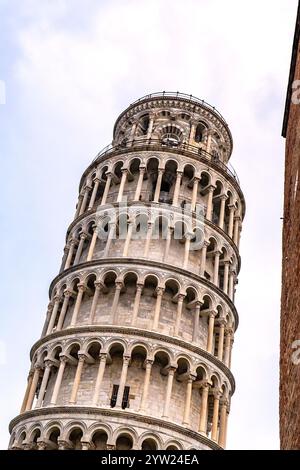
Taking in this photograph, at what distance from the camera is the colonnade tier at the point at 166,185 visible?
105 ft

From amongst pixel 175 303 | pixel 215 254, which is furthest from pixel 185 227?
pixel 175 303

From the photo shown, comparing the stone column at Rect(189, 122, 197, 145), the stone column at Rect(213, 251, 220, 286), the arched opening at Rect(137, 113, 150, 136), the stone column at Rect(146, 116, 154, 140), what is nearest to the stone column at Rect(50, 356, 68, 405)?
the stone column at Rect(213, 251, 220, 286)

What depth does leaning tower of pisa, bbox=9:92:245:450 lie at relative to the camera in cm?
2452

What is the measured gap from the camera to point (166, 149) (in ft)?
108

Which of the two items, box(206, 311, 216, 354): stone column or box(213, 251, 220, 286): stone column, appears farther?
box(213, 251, 220, 286): stone column

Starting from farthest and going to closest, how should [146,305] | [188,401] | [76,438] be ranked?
1. [146,305]
2. [188,401]
3. [76,438]

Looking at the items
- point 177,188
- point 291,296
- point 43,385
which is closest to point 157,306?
point 43,385

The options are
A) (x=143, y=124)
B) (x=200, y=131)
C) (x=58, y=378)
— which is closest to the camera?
(x=58, y=378)

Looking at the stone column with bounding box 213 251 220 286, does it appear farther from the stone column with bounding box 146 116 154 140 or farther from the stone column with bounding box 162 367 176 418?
the stone column with bounding box 146 116 154 140

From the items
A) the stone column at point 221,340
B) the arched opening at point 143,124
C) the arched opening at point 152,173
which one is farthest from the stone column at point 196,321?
the arched opening at point 143,124

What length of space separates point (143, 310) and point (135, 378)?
3.17 metres

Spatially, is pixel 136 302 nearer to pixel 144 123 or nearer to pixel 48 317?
pixel 48 317

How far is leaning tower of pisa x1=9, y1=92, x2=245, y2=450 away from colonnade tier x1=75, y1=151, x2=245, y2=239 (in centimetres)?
6
